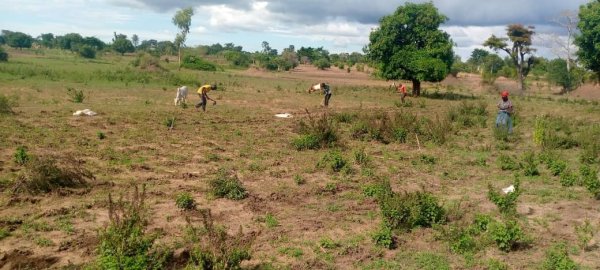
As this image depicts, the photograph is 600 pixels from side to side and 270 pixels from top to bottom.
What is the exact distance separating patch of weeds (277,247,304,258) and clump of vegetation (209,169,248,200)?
2111 millimetres

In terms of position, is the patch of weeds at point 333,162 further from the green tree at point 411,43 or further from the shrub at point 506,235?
the green tree at point 411,43

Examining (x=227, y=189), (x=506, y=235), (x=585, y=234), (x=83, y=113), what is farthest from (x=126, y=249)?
(x=83, y=113)

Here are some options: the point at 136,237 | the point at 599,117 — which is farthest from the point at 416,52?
the point at 136,237

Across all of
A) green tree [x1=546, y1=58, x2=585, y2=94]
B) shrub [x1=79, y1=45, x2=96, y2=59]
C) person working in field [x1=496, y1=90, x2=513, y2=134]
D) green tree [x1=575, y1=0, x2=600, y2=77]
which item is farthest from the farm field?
shrub [x1=79, y1=45, x2=96, y2=59]

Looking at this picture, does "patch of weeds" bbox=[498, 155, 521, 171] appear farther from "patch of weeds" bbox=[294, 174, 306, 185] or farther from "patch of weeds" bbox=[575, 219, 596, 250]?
"patch of weeds" bbox=[294, 174, 306, 185]

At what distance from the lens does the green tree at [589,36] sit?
20781mm

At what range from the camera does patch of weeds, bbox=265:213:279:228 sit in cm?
717

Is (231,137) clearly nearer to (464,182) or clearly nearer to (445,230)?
(464,182)

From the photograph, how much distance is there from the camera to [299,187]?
9156 mm

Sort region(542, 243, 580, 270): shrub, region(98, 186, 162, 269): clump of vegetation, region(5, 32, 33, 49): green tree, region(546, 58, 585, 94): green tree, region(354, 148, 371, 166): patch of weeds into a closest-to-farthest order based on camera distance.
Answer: region(98, 186, 162, 269): clump of vegetation → region(542, 243, 580, 270): shrub → region(354, 148, 371, 166): patch of weeds → region(546, 58, 585, 94): green tree → region(5, 32, 33, 49): green tree

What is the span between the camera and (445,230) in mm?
6770

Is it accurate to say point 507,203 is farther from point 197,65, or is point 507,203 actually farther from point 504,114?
point 197,65

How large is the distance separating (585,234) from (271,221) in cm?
426

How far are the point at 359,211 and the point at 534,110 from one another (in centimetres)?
1807
